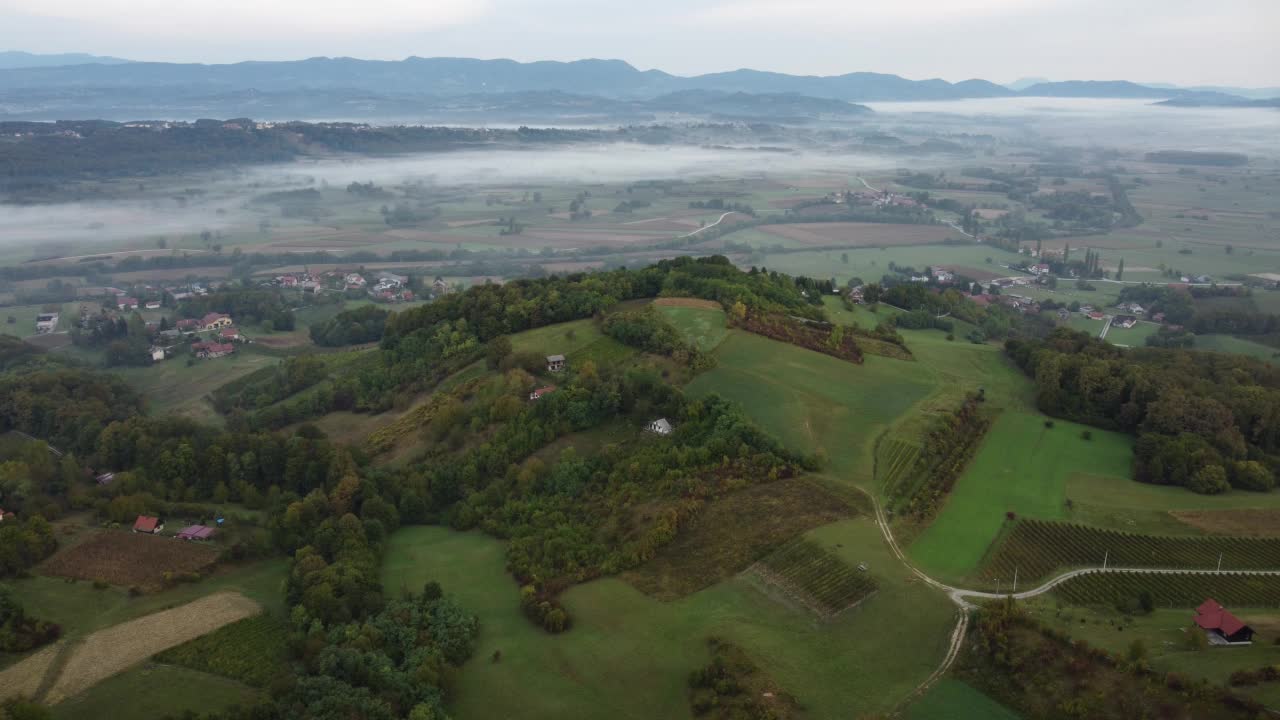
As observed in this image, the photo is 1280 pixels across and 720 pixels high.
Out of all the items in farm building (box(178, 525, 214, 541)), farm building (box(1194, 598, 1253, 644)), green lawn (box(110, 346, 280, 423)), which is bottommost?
green lawn (box(110, 346, 280, 423))

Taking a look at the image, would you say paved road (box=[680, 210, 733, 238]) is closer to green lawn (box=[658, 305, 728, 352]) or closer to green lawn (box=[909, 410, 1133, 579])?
green lawn (box=[658, 305, 728, 352])

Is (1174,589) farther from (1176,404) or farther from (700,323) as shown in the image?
(700,323)

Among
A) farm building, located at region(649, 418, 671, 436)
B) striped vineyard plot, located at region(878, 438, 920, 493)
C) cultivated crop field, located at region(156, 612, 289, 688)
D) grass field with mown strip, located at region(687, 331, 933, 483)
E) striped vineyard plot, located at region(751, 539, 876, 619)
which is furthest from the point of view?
farm building, located at region(649, 418, 671, 436)

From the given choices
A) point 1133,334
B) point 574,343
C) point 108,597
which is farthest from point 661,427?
point 1133,334

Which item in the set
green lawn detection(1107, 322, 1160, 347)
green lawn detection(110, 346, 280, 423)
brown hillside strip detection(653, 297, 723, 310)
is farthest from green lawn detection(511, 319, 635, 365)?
green lawn detection(1107, 322, 1160, 347)

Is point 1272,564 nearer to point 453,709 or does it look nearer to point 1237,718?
point 1237,718

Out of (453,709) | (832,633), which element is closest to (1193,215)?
(832,633)

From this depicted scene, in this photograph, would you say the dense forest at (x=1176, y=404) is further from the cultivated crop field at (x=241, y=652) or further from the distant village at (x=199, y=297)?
the distant village at (x=199, y=297)
